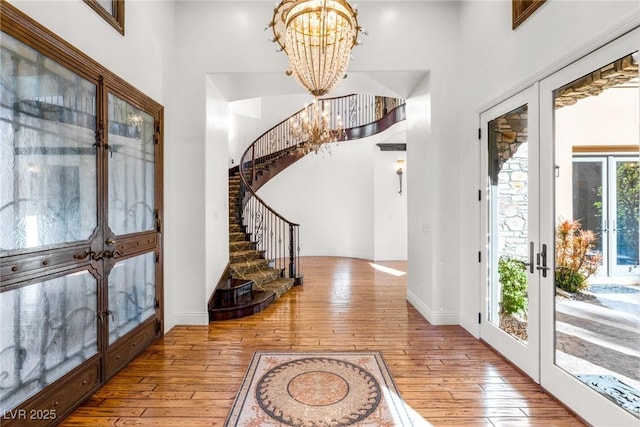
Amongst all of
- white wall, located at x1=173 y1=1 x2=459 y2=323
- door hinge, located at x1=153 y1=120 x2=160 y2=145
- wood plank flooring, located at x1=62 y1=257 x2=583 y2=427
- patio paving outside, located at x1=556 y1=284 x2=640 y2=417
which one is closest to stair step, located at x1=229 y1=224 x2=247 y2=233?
wood plank flooring, located at x1=62 y1=257 x2=583 y2=427

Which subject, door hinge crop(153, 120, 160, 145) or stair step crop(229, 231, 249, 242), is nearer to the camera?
door hinge crop(153, 120, 160, 145)

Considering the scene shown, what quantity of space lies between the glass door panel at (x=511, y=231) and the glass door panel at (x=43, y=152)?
3.65m

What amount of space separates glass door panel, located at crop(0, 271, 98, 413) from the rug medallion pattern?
1.24m

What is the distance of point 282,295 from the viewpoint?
17.2ft

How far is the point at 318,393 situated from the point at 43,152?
259 centimetres

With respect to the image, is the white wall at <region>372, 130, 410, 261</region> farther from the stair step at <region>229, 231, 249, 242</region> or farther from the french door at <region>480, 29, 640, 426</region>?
the french door at <region>480, 29, 640, 426</region>

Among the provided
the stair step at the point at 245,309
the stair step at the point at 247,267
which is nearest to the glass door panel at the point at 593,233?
the stair step at the point at 245,309

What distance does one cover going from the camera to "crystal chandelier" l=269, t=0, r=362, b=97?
2.18 metres

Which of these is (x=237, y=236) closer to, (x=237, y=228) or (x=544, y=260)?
(x=237, y=228)

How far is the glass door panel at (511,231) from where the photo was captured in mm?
2705

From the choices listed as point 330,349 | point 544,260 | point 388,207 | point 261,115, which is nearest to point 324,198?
point 388,207

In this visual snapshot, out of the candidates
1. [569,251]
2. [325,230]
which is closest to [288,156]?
[325,230]

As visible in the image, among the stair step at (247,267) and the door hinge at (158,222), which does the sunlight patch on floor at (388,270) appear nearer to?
the stair step at (247,267)

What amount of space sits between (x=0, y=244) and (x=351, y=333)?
3159mm
